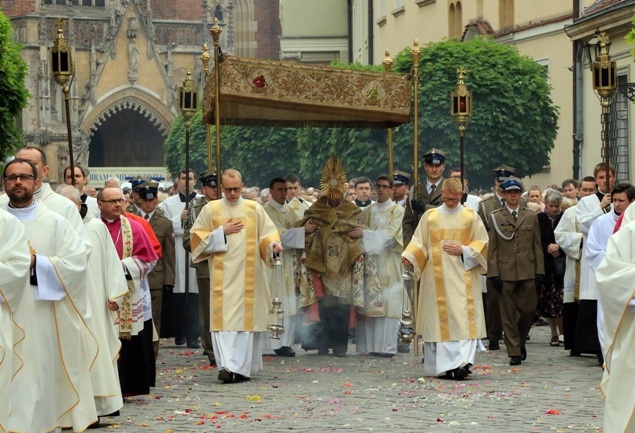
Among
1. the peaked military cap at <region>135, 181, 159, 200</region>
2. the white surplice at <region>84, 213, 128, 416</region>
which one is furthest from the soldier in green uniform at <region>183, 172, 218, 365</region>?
the white surplice at <region>84, 213, 128, 416</region>

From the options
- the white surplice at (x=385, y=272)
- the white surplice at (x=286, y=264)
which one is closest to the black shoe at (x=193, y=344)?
the white surplice at (x=286, y=264)

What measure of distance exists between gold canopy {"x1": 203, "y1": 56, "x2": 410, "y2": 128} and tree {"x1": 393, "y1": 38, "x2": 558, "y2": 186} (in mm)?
13655

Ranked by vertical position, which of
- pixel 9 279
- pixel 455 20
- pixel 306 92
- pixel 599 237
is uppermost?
pixel 455 20

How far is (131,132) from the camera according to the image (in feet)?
201

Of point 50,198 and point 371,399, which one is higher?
point 50,198

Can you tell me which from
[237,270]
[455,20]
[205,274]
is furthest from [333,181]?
[455,20]

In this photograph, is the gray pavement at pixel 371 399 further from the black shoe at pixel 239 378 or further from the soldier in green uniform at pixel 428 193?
the soldier in green uniform at pixel 428 193

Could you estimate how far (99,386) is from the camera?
10.8m

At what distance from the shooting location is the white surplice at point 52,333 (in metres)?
9.56

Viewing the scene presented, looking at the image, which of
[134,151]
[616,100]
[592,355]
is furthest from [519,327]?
[134,151]

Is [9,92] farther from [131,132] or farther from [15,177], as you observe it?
[131,132]

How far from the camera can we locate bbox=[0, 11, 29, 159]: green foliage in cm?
1580

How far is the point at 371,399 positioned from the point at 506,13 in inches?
984

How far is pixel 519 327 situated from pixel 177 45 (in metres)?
47.0
